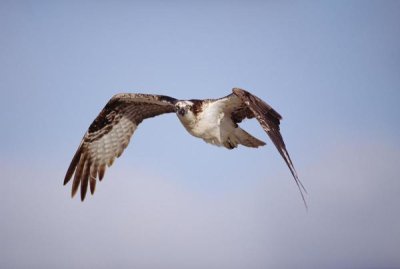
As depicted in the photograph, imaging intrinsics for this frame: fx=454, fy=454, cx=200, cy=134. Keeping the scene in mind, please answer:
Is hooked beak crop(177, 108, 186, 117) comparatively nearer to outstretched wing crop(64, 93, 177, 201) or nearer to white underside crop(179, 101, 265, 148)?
white underside crop(179, 101, 265, 148)

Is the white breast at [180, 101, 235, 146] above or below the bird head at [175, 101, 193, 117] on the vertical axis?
below

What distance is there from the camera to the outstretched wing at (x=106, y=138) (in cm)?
732

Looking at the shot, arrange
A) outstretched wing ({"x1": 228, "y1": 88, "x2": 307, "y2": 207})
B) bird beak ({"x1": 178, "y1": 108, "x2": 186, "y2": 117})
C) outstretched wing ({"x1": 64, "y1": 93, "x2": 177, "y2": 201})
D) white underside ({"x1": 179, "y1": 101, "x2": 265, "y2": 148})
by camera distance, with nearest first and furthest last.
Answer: outstretched wing ({"x1": 228, "y1": 88, "x2": 307, "y2": 207}) → bird beak ({"x1": 178, "y1": 108, "x2": 186, "y2": 117}) → white underside ({"x1": 179, "y1": 101, "x2": 265, "y2": 148}) → outstretched wing ({"x1": 64, "y1": 93, "x2": 177, "y2": 201})

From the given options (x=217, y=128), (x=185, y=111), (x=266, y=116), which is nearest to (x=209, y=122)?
(x=217, y=128)

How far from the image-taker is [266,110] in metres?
5.42

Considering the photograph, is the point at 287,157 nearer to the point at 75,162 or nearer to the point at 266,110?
the point at 266,110

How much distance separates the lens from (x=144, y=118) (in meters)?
7.64

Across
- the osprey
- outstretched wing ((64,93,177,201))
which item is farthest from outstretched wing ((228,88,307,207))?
outstretched wing ((64,93,177,201))

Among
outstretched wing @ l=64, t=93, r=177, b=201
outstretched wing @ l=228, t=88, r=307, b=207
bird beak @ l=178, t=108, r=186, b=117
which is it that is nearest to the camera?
outstretched wing @ l=228, t=88, r=307, b=207

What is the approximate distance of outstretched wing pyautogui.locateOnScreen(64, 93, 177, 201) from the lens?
7.32 metres

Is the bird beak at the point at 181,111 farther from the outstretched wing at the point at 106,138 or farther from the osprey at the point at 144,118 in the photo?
the outstretched wing at the point at 106,138

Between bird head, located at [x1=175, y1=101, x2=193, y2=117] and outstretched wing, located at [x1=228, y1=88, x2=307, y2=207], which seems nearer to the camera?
outstretched wing, located at [x1=228, y1=88, x2=307, y2=207]

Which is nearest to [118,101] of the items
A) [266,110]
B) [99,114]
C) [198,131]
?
[99,114]

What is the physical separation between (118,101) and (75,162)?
126 centimetres
